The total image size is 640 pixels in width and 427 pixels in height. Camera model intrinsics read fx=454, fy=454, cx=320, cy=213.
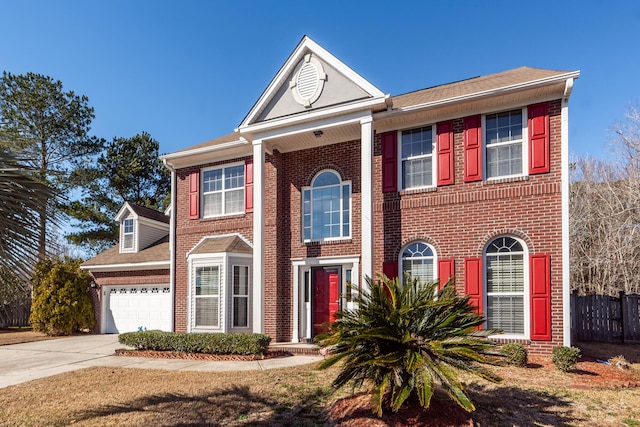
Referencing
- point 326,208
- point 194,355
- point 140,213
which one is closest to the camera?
point 194,355

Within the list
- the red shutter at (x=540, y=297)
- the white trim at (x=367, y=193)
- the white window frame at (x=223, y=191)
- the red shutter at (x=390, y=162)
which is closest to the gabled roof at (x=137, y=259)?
the white window frame at (x=223, y=191)

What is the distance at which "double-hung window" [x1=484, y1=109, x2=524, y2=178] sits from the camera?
10453 millimetres

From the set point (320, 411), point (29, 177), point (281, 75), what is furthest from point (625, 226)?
point (29, 177)

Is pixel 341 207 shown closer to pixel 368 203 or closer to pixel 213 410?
pixel 368 203

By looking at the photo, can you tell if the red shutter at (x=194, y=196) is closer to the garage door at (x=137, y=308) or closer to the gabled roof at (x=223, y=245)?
the gabled roof at (x=223, y=245)

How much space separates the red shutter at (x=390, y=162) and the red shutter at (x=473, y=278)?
259 centimetres

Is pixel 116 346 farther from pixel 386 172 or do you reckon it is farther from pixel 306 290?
pixel 386 172

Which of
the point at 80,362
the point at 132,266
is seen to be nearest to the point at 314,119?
the point at 80,362

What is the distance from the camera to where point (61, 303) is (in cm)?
1686

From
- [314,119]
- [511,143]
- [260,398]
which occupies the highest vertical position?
[314,119]

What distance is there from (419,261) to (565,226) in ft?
10.8

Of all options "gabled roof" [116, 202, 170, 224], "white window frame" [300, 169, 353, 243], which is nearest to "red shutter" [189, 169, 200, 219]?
"white window frame" [300, 169, 353, 243]

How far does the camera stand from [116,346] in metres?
13.5

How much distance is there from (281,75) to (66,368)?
893 cm
